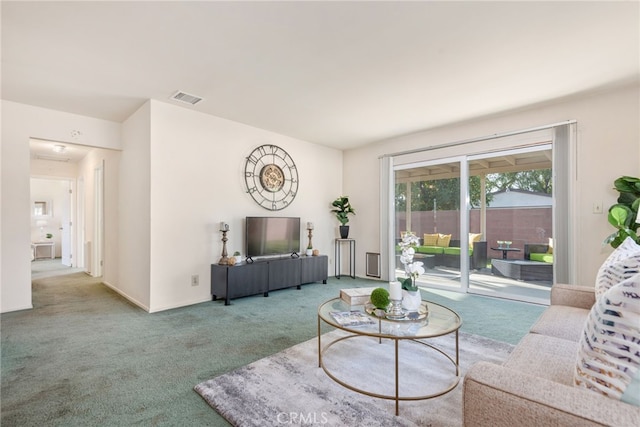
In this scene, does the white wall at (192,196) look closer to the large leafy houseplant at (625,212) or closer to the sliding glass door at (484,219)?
the sliding glass door at (484,219)

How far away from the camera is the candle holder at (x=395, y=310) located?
6.47 ft

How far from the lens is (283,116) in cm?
405

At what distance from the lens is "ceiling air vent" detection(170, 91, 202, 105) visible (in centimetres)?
335

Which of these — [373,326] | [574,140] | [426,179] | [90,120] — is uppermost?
[90,120]

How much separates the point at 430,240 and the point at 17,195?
5680mm

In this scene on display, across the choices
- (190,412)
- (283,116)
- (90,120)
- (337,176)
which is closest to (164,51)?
(283,116)

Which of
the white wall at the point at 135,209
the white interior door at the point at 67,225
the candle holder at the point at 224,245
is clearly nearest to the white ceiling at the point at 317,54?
the white wall at the point at 135,209

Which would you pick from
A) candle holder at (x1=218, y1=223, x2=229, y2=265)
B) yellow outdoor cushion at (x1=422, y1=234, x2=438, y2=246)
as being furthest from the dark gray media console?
yellow outdoor cushion at (x1=422, y1=234, x2=438, y2=246)

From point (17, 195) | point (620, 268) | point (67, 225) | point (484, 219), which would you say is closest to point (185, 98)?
point (17, 195)

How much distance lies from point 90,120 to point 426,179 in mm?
5055

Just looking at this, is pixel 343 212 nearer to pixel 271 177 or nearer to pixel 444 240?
pixel 271 177

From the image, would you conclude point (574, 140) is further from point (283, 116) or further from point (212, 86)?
point (212, 86)

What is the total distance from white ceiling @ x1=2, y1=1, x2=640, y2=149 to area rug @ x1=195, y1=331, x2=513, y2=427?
2478 millimetres

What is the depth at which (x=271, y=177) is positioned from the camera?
4727 mm
